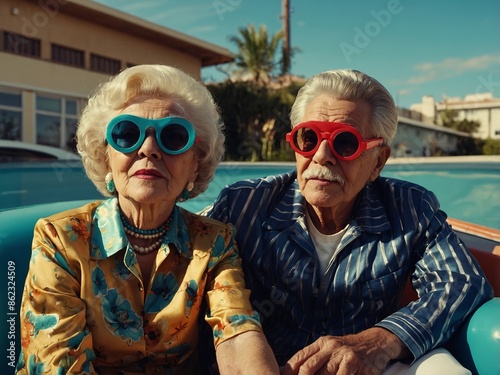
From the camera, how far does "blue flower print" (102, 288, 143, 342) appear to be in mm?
1581

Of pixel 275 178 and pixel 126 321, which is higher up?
pixel 275 178

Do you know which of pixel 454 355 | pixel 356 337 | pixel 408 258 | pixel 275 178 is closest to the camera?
pixel 356 337

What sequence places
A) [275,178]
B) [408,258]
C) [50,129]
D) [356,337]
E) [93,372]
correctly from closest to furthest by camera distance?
[93,372] → [356,337] → [408,258] → [275,178] → [50,129]

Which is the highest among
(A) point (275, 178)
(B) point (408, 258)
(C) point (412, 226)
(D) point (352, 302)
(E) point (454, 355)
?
(A) point (275, 178)

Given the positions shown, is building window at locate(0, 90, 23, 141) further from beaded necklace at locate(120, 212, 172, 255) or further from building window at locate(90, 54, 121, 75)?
beaded necklace at locate(120, 212, 172, 255)

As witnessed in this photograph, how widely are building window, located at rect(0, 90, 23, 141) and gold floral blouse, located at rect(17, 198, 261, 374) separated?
49.9ft

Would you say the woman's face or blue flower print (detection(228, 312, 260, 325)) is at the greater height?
the woman's face

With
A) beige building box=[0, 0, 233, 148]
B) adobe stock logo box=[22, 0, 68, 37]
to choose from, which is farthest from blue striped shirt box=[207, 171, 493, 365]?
adobe stock logo box=[22, 0, 68, 37]

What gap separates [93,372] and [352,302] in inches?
37.5

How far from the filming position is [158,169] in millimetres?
1662

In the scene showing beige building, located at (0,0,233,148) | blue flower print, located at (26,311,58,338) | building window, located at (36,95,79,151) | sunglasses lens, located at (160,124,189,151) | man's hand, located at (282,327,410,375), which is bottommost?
man's hand, located at (282,327,410,375)

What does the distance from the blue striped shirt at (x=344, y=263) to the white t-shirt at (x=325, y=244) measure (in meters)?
0.04

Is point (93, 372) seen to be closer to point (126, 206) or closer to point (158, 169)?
point (126, 206)

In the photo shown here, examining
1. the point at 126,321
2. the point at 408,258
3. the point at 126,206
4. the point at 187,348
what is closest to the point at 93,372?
the point at 126,321
